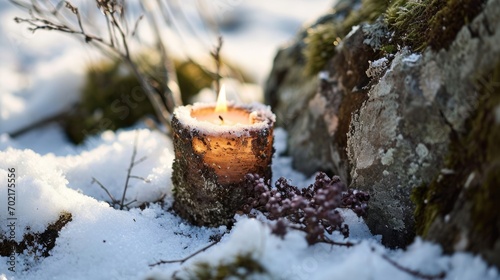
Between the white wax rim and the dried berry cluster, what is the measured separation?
208 mm

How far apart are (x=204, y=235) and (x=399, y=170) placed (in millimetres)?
894

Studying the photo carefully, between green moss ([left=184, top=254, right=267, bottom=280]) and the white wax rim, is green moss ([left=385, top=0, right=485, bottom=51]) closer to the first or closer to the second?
the white wax rim

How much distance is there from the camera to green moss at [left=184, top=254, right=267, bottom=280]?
1.47 meters

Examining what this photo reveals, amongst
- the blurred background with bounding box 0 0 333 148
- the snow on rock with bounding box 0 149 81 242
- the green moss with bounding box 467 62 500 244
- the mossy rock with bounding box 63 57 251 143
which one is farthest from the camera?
the mossy rock with bounding box 63 57 251 143

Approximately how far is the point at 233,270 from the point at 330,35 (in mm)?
1702

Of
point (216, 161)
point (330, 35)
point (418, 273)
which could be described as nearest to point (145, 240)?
point (216, 161)

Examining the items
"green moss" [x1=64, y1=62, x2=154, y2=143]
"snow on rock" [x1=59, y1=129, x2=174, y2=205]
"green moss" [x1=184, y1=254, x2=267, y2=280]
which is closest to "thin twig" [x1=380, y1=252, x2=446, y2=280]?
"green moss" [x1=184, y1=254, x2=267, y2=280]

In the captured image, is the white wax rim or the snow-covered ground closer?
the snow-covered ground

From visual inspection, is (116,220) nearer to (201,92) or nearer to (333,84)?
(333,84)

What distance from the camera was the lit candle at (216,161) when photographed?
79.0 inches

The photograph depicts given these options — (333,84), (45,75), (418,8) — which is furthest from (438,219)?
(45,75)

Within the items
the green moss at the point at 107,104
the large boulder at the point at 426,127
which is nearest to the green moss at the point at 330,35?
the large boulder at the point at 426,127

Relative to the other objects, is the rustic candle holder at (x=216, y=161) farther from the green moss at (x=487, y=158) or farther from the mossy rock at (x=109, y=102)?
the mossy rock at (x=109, y=102)

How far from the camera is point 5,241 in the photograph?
195 centimetres
